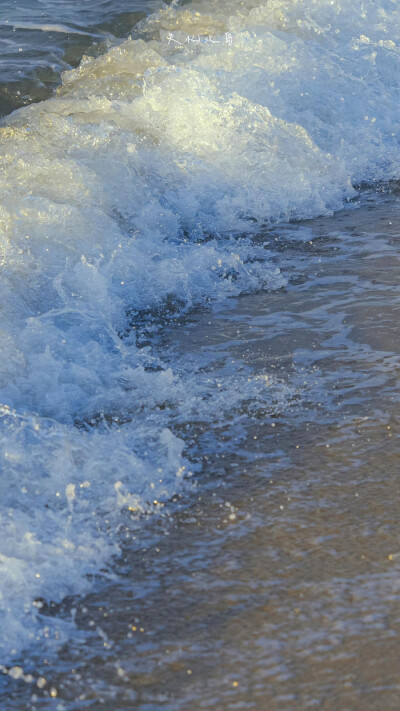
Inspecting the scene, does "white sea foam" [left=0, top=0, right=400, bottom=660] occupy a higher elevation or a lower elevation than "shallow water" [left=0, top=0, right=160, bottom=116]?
lower

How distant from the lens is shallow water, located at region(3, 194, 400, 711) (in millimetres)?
1994

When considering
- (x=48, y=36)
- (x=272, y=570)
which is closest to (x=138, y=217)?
(x=272, y=570)

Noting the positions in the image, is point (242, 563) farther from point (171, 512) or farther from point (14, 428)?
point (14, 428)

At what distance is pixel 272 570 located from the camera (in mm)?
2320

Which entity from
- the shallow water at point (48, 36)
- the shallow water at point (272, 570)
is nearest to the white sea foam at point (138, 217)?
the shallow water at point (272, 570)

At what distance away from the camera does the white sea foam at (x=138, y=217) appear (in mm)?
2666

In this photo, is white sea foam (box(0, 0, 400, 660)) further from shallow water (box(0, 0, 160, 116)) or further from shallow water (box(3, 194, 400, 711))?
shallow water (box(0, 0, 160, 116))

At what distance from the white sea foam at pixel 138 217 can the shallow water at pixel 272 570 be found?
14 cm

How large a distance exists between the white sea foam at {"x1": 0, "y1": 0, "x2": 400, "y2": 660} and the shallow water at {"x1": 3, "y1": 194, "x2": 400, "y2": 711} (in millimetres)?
142

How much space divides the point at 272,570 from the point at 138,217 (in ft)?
9.85

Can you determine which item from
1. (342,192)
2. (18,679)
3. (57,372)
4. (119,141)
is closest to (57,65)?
(119,141)

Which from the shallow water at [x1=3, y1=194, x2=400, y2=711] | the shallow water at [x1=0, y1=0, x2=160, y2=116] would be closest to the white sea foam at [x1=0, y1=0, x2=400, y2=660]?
the shallow water at [x1=3, y1=194, x2=400, y2=711]

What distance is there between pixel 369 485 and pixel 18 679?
1.16 metres

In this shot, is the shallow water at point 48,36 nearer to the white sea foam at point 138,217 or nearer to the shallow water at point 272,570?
the white sea foam at point 138,217
